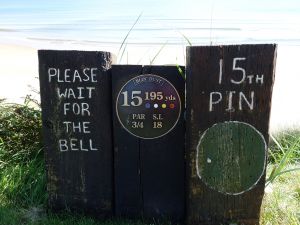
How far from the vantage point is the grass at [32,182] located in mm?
3445

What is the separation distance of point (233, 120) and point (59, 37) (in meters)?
13.8

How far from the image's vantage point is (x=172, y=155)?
3.35 meters

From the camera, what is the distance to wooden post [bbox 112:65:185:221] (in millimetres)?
3209

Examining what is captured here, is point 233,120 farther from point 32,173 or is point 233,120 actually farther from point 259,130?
point 32,173

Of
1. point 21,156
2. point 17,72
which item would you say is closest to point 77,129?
point 21,156

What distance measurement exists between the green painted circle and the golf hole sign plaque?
0.27 metres

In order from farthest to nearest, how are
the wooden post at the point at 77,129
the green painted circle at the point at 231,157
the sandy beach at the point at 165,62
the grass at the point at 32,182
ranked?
1. the sandy beach at the point at 165,62
2. the grass at the point at 32,182
3. the wooden post at the point at 77,129
4. the green painted circle at the point at 231,157

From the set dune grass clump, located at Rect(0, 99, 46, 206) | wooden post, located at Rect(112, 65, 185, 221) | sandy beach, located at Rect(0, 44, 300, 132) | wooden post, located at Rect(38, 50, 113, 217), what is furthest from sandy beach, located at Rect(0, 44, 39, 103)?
wooden post, located at Rect(112, 65, 185, 221)

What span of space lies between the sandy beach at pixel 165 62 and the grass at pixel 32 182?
0.41 m

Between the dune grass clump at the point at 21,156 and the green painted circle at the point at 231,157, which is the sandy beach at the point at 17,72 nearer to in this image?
the dune grass clump at the point at 21,156

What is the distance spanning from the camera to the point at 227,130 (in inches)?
124

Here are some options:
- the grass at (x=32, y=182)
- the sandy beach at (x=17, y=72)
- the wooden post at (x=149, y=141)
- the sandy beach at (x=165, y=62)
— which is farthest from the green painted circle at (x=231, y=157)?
the sandy beach at (x=17, y=72)

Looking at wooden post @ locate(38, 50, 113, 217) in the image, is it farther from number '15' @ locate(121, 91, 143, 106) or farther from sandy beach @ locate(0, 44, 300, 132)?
sandy beach @ locate(0, 44, 300, 132)

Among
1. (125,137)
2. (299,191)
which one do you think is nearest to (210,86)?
(125,137)
